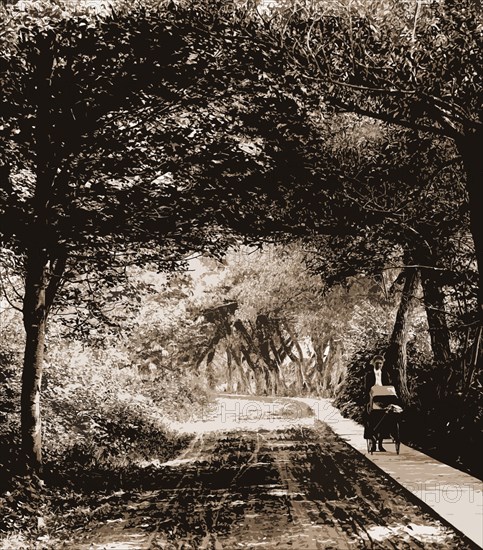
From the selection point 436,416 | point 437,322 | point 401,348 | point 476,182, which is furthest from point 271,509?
point 401,348

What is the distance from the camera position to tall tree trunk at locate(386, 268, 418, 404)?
2302 centimetres

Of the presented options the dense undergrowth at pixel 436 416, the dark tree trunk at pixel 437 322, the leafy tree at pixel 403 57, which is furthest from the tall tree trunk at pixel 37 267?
the dark tree trunk at pixel 437 322

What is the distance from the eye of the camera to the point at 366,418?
1838 centimetres

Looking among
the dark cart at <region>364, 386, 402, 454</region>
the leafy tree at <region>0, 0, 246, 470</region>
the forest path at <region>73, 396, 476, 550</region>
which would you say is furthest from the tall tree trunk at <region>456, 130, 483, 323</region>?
the dark cart at <region>364, 386, 402, 454</region>

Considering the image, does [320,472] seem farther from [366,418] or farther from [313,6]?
[313,6]

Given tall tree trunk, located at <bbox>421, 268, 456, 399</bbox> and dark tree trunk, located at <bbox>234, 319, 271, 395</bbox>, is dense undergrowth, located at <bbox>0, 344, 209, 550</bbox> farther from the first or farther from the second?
dark tree trunk, located at <bbox>234, 319, 271, 395</bbox>

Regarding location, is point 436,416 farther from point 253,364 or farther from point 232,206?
point 253,364

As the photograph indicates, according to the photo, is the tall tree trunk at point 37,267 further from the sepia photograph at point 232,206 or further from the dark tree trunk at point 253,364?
the dark tree trunk at point 253,364

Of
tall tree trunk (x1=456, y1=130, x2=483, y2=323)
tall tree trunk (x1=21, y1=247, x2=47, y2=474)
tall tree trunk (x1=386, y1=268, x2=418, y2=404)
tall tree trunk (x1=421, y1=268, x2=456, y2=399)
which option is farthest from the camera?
tall tree trunk (x1=386, y1=268, x2=418, y2=404)

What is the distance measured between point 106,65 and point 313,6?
11.2 ft

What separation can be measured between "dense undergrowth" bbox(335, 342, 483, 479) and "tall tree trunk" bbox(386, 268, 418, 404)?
0.46 meters

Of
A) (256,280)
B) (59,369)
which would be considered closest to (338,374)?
(256,280)

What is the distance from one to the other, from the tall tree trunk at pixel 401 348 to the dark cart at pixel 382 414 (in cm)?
446

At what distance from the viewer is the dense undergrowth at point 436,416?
1609 cm
